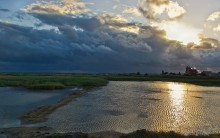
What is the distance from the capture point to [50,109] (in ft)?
123

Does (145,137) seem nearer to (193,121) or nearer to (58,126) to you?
(58,126)

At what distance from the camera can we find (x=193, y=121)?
103 ft

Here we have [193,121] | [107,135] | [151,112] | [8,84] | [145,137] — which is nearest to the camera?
[145,137]

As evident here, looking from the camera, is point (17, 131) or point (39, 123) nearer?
point (17, 131)

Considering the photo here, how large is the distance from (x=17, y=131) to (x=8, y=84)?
207 ft

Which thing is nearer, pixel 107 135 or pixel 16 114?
pixel 107 135

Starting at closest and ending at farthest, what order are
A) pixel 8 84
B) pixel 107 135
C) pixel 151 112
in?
pixel 107 135
pixel 151 112
pixel 8 84

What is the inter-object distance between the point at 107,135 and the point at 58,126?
228 inches

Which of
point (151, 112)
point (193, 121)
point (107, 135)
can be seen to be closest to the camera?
point (107, 135)

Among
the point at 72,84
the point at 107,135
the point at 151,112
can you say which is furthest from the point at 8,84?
the point at 107,135

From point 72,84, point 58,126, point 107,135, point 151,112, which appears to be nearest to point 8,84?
point 72,84

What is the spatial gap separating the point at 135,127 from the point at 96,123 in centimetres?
372

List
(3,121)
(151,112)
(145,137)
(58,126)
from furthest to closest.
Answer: (151,112) < (3,121) < (58,126) < (145,137)

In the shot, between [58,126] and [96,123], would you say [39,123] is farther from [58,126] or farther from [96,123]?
[96,123]
